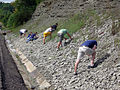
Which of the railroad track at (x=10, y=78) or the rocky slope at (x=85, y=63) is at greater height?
the rocky slope at (x=85, y=63)

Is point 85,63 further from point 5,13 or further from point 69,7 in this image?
point 5,13

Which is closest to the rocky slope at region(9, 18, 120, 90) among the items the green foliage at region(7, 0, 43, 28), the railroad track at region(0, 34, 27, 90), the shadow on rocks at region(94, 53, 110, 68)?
the shadow on rocks at region(94, 53, 110, 68)

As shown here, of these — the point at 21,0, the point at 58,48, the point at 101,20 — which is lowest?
the point at 58,48

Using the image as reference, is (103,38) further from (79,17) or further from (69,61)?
(79,17)

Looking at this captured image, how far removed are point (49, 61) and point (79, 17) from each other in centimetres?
627

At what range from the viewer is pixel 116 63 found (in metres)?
6.52

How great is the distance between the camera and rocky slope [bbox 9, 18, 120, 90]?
6.19m

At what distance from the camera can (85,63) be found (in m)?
7.96

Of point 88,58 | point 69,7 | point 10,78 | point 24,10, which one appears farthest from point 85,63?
point 24,10

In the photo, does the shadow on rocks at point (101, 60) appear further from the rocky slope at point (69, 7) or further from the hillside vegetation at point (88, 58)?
the rocky slope at point (69, 7)

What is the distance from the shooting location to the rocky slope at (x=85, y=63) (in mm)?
6190

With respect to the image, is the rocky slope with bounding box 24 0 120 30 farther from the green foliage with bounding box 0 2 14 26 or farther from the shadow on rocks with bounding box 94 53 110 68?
the green foliage with bounding box 0 2 14 26

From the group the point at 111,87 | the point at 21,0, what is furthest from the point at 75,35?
the point at 21,0

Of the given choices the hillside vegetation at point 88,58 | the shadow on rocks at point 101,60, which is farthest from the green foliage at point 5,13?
the shadow on rocks at point 101,60
